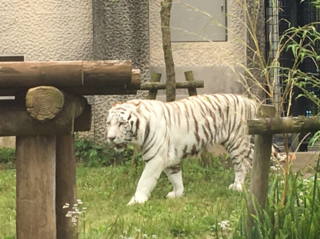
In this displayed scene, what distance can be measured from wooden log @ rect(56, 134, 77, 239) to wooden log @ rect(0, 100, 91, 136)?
57 centimetres

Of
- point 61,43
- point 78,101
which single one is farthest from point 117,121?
point 61,43

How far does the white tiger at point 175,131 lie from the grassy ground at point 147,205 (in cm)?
22

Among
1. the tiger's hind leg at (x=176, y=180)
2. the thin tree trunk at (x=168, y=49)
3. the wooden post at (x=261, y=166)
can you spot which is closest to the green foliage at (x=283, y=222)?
the wooden post at (x=261, y=166)

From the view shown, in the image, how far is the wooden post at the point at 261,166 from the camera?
2.88 metres

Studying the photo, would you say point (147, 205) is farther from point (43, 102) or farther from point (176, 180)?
point (43, 102)

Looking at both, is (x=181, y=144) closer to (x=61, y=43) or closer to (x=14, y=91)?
(x=14, y=91)

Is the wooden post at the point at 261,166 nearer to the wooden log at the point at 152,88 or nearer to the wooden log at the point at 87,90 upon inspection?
the wooden log at the point at 87,90

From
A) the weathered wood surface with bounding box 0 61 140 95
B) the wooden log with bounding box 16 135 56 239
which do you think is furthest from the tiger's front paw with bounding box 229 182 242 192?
the weathered wood surface with bounding box 0 61 140 95

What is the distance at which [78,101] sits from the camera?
9.21ft

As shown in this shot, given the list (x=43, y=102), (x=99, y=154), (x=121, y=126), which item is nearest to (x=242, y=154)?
(x=121, y=126)

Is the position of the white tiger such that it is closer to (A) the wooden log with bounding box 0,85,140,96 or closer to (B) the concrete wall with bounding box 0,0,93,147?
(A) the wooden log with bounding box 0,85,140,96

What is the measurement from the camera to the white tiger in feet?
15.4

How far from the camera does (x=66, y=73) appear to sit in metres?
2.52

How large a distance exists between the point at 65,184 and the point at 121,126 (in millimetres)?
1456
